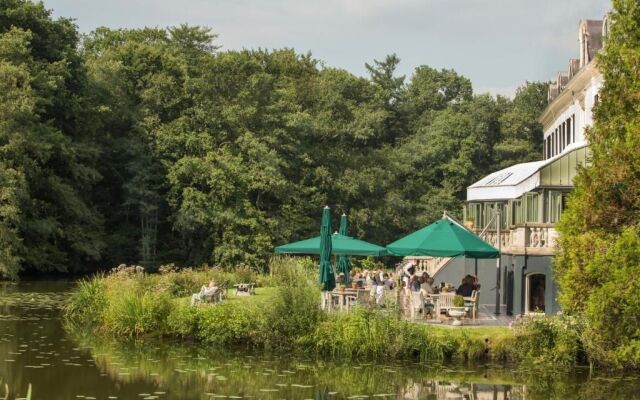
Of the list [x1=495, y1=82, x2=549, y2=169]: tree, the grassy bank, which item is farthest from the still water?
[x1=495, y1=82, x2=549, y2=169]: tree

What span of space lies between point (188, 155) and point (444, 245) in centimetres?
3371

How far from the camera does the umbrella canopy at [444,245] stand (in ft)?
81.5

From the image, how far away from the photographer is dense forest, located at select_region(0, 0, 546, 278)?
48.2 meters

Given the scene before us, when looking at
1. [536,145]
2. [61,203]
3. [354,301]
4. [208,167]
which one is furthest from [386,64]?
[354,301]

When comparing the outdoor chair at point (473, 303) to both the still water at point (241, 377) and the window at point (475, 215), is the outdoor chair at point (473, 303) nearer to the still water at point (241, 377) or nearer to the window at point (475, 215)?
the still water at point (241, 377)

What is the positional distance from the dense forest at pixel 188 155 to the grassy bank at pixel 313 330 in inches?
841

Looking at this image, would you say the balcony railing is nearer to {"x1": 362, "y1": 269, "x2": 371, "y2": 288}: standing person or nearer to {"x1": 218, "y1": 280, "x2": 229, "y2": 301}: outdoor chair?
{"x1": 362, "y1": 269, "x2": 371, "y2": 288}: standing person

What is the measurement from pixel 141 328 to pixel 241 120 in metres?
33.8

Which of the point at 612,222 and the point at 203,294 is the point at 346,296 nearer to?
the point at 203,294

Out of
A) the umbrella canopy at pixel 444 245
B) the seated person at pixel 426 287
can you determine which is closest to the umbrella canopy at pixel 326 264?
the umbrella canopy at pixel 444 245

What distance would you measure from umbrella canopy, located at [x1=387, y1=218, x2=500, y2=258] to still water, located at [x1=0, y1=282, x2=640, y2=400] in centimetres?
467

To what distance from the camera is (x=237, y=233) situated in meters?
53.9

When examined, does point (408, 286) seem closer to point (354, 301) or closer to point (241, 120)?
point (354, 301)

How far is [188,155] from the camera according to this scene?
56.7 m
